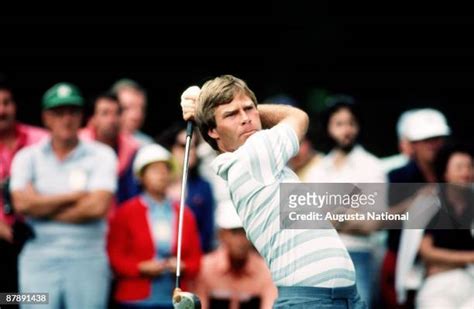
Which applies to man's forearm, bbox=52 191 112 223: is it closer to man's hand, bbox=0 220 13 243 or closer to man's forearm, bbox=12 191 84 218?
man's forearm, bbox=12 191 84 218

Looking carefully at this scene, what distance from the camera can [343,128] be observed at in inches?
302

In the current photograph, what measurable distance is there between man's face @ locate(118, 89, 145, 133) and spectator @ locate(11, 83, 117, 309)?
3.19 ft

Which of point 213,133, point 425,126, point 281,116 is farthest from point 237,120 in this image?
point 425,126

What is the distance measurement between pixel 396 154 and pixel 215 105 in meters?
3.76

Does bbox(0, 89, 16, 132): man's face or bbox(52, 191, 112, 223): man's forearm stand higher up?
bbox(0, 89, 16, 132): man's face

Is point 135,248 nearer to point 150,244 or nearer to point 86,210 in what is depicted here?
point 150,244

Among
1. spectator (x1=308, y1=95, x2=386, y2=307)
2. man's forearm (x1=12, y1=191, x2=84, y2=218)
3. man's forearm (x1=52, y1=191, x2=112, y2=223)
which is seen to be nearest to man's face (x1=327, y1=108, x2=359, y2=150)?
spectator (x1=308, y1=95, x2=386, y2=307)

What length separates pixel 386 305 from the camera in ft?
24.5

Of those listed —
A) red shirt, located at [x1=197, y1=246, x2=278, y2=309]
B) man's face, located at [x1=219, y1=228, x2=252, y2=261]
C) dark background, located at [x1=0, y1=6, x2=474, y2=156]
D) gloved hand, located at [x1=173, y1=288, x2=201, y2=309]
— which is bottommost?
gloved hand, located at [x1=173, y1=288, x2=201, y2=309]

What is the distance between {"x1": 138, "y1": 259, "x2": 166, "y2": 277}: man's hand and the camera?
7215mm

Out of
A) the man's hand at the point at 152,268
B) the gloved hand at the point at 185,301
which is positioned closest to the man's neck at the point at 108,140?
the man's hand at the point at 152,268

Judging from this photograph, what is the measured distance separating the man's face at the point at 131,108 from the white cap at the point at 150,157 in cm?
78

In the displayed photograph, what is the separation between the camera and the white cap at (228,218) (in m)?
7.30

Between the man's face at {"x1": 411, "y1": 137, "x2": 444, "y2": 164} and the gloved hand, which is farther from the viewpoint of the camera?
the man's face at {"x1": 411, "y1": 137, "x2": 444, "y2": 164}
